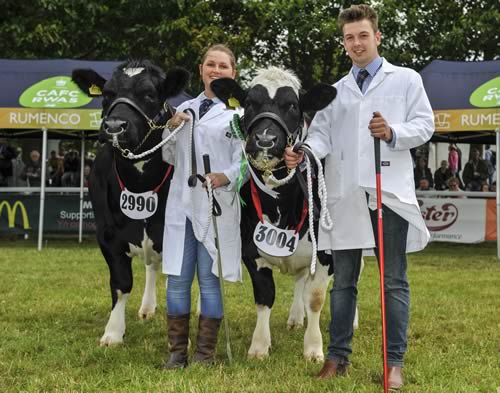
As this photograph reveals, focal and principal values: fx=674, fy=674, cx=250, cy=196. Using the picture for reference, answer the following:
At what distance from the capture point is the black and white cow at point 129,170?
14.8 ft

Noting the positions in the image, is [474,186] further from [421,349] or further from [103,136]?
[103,136]

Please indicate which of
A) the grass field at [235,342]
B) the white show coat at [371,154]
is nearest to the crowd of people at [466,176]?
the grass field at [235,342]

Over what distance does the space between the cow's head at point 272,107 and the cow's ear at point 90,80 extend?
1.07m

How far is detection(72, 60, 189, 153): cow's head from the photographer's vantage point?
436cm

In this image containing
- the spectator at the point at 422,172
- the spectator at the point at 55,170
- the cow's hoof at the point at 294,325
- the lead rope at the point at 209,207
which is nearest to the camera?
the lead rope at the point at 209,207

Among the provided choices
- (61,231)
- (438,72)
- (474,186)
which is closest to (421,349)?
(438,72)

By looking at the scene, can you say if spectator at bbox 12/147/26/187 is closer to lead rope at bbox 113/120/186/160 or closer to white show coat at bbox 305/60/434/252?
lead rope at bbox 113/120/186/160

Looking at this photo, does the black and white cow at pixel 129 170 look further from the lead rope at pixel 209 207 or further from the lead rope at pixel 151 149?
the lead rope at pixel 209 207

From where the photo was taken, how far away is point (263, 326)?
481cm

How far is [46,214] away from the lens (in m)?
13.6

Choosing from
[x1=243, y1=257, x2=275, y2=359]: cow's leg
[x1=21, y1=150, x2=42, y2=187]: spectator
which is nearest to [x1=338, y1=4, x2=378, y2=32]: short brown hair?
[x1=243, y1=257, x2=275, y2=359]: cow's leg

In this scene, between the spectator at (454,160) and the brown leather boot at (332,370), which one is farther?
the spectator at (454,160)

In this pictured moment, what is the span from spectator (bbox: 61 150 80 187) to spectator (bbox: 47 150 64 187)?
0.30 meters

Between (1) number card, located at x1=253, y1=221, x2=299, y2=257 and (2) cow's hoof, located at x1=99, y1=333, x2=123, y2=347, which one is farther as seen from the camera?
(2) cow's hoof, located at x1=99, y1=333, x2=123, y2=347
